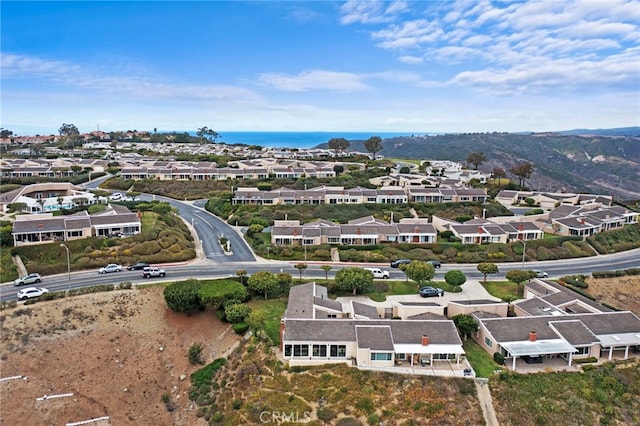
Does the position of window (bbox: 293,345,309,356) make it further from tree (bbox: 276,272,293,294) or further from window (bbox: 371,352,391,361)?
tree (bbox: 276,272,293,294)

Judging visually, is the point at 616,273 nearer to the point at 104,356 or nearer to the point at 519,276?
the point at 519,276

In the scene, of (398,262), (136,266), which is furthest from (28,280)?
(398,262)

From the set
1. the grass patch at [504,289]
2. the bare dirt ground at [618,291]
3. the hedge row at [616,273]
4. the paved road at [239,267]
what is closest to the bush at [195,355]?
the paved road at [239,267]

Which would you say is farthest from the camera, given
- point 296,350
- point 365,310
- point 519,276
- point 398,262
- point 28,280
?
point 398,262

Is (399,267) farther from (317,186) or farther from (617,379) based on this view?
(317,186)

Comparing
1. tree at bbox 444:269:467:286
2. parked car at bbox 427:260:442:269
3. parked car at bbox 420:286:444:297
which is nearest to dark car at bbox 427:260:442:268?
parked car at bbox 427:260:442:269

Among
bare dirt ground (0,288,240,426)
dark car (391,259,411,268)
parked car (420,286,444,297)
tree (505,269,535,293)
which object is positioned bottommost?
bare dirt ground (0,288,240,426)

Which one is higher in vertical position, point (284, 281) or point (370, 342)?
point (284, 281)
